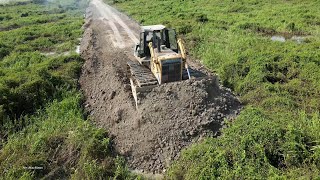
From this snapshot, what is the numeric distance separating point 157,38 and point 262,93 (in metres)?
5.40

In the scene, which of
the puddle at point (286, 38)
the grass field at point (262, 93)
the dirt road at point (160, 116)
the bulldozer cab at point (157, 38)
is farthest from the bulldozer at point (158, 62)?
the puddle at point (286, 38)

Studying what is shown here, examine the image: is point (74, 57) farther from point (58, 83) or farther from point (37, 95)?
point (37, 95)

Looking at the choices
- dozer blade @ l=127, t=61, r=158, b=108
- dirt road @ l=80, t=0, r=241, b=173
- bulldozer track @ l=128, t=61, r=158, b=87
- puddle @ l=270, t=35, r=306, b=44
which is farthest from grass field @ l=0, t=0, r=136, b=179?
puddle @ l=270, t=35, r=306, b=44

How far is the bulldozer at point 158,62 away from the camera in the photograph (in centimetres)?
1256

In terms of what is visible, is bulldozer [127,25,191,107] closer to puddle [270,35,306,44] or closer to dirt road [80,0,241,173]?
dirt road [80,0,241,173]

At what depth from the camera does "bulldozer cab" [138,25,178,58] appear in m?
14.6

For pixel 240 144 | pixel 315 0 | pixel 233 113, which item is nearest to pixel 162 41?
pixel 233 113

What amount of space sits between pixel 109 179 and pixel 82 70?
10597 millimetres

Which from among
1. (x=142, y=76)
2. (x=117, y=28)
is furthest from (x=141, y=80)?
(x=117, y=28)

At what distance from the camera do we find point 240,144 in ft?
30.8

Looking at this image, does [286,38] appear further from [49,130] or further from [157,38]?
[49,130]

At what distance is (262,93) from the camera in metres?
13.4

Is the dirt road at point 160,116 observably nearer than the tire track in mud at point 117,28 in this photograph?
Yes

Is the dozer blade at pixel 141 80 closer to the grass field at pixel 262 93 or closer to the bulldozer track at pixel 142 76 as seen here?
the bulldozer track at pixel 142 76
